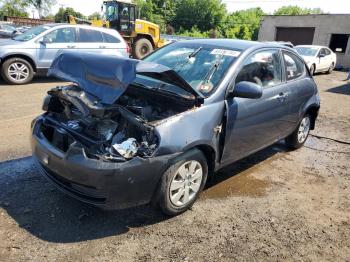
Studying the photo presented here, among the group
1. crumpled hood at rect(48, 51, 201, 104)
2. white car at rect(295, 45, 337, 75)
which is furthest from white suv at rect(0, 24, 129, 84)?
white car at rect(295, 45, 337, 75)

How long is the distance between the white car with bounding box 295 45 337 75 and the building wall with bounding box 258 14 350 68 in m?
7.80

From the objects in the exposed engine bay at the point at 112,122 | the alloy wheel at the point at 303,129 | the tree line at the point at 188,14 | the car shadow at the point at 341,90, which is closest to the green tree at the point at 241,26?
the tree line at the point at 188,14

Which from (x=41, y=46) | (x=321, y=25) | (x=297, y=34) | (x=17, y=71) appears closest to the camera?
(x=17, y=71)

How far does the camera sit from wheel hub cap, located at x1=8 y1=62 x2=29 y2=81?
32.0 feet

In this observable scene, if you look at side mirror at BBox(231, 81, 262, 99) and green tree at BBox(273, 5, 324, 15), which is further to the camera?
green tree at BBox(273, 5, 324, 15)

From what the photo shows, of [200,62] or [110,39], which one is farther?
[110,39]

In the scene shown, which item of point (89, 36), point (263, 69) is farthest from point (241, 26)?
point (263, 69)

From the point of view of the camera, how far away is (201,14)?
199 feet

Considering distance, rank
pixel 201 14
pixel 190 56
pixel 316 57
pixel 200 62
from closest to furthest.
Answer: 1. pixel 200 62
2. pixel 190 56
3. pixel 316 57
4. pixel 201 14

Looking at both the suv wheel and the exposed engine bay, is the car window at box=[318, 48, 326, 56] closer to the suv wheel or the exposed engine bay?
the suv wheel

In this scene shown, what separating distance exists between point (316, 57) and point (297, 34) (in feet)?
39.2

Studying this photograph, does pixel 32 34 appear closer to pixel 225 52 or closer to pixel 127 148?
pixel 225 52

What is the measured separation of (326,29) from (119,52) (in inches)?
780

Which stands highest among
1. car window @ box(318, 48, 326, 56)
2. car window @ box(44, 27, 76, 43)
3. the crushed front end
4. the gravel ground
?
car window @ box(44, 27, 76, 43)
